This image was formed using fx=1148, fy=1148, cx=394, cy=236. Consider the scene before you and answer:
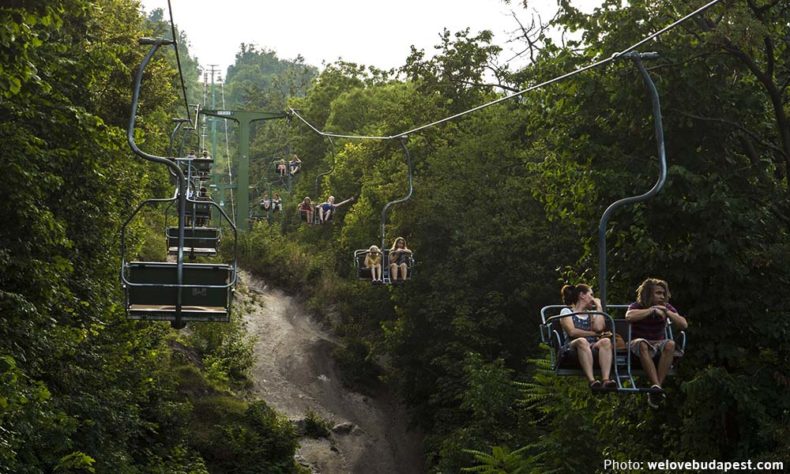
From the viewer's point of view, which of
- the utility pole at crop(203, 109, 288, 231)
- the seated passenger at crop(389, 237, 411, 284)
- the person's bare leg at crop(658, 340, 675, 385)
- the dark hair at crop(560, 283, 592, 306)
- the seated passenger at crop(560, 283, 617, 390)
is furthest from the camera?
the utility pole at crop(203, 109, 288, 231)

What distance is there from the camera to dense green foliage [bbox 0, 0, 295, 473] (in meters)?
14.8

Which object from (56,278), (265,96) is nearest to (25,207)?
(56,278)

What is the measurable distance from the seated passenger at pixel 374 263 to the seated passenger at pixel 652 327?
15.5 metres

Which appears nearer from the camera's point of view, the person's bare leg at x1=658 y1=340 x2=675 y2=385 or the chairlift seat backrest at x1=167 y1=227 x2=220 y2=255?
the person's bare leg at x1=658 y1=340 x2=675 y2=385

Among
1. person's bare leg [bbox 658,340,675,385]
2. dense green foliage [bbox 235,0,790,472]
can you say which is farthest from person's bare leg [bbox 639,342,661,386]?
dense green foliage [bbox 235,0,790,472]

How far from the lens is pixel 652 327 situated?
40.9 feet

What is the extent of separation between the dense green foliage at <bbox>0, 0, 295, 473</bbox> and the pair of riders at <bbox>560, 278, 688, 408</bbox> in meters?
6.13

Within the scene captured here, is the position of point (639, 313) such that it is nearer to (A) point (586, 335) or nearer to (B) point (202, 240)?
(A) point (586, 335)

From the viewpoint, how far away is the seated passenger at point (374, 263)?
2786 centimetres

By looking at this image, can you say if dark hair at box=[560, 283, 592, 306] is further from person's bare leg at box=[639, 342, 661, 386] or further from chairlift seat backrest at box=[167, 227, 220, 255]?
chairlift seat backrest at box=[167, 227, 220, 255]

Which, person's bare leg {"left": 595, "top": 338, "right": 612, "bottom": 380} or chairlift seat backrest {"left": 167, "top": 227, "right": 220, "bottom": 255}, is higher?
chairlift seat backrest {"left": 167, "top": 227, "right": 220, "bottom": 255}

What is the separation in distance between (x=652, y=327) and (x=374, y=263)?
52.6 ft

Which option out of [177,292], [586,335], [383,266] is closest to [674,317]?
[586,335]

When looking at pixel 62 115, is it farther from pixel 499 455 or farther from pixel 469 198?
pixel 469 198
